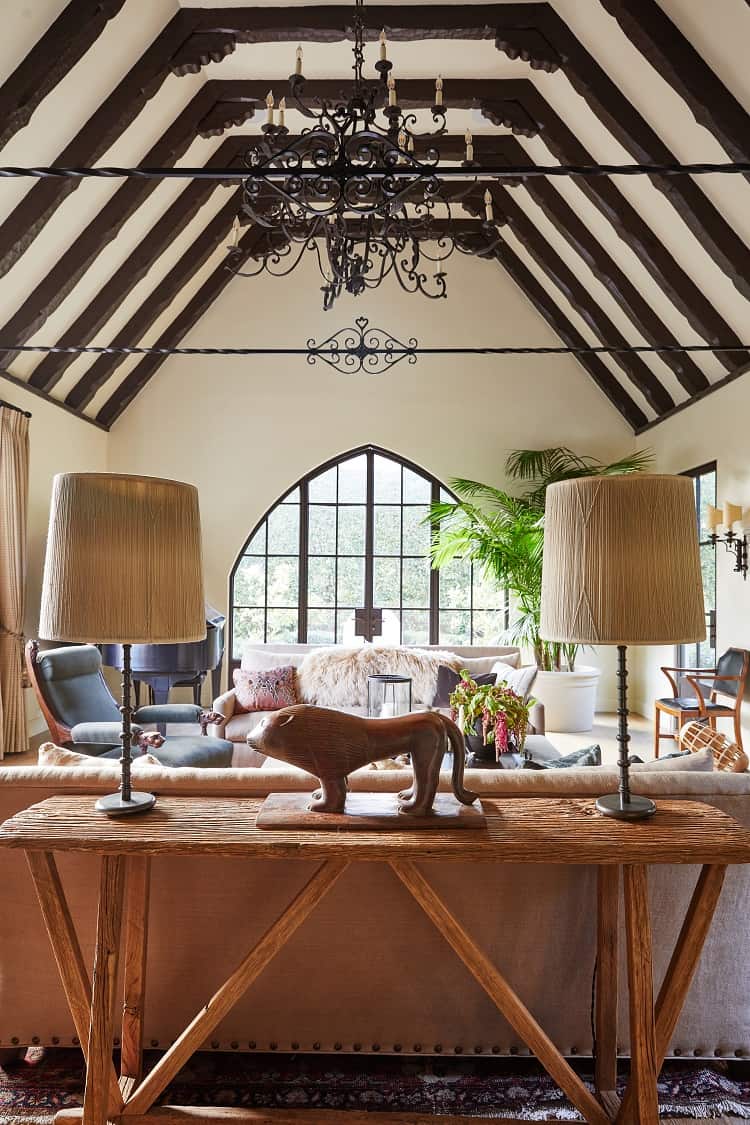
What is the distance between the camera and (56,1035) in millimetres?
1886

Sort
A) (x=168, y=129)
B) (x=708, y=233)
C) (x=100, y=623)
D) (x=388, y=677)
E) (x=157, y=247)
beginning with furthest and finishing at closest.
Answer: (x=157, y=247) → (x=168, y=129) → (x=708, y=233) → (x=388, y=677) → (x=100, y=623)

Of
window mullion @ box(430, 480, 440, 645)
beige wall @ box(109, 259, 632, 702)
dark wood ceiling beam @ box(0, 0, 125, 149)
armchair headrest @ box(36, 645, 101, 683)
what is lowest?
armchair headrest @ box(36, 645, 101, 683)

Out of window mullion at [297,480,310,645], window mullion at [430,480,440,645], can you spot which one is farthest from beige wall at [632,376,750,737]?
window mullion at [297,480,310,645]

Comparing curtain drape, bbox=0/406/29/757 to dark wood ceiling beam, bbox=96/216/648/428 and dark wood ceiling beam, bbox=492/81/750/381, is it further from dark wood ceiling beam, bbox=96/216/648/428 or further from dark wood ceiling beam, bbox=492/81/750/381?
dark wood ceiling beam, bbox=492/81/750/381

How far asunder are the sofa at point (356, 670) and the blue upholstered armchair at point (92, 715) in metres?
0.23

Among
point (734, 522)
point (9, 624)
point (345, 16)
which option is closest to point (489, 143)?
point (345, 16)

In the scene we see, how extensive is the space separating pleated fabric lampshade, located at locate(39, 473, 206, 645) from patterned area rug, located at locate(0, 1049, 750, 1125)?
111cm

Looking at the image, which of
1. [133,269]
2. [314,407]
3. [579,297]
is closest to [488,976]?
[133,269]

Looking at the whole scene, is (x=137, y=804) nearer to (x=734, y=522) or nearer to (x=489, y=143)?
(x=734, y=522)

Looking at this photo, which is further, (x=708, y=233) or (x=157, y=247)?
(x=157, y=247)

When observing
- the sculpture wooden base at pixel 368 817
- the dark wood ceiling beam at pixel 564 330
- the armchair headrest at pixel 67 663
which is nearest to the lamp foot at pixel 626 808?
the sculpture wooden base at pixel 368 817

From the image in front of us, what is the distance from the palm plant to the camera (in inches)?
264

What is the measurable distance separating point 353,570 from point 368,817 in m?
6.11

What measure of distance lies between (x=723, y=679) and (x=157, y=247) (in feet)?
16.2
